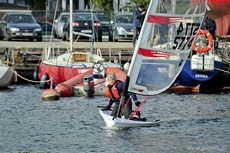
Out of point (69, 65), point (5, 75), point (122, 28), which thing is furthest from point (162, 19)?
point (122, 28)

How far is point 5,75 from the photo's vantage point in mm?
26906

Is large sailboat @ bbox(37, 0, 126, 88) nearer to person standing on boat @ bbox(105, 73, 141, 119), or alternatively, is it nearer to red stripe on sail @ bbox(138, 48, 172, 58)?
person standing on boat @ bbox(105, 73, 141, 119)

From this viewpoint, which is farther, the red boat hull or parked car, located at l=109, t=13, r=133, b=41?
parked car, located at l=109, t=13, r=133, b=41

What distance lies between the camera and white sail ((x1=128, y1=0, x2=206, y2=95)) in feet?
54.3

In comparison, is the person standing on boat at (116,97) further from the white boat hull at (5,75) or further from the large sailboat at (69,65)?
the white boat hull at (5,75)

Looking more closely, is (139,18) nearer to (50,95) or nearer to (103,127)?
(50,95)

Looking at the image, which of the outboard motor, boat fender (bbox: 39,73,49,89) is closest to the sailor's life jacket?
the outboard motor

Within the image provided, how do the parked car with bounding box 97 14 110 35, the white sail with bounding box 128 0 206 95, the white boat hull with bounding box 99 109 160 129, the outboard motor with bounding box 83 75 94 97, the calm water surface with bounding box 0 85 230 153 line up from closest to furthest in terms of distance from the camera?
1. the calm water surface with bounding box 0 85 230 153
2. the white sail with bounding box 128 0 206 95
3. the white boat hull with bounding box 99 109 160 129
4. the outboard motor with bounding box 83 75 94 97
5. the parked car with bounding box 97 14 110 35

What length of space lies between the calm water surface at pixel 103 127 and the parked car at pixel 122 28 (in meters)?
12.1

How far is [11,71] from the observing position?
89.3 ft

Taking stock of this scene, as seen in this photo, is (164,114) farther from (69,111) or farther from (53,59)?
(53,59)

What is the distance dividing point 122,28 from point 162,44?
1952 cm

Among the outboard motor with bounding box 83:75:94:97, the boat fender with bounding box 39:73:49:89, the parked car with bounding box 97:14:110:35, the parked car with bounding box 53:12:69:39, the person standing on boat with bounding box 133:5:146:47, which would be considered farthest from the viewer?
the parked car with bounding box 97:14:110:35

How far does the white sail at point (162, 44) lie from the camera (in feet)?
54.3
